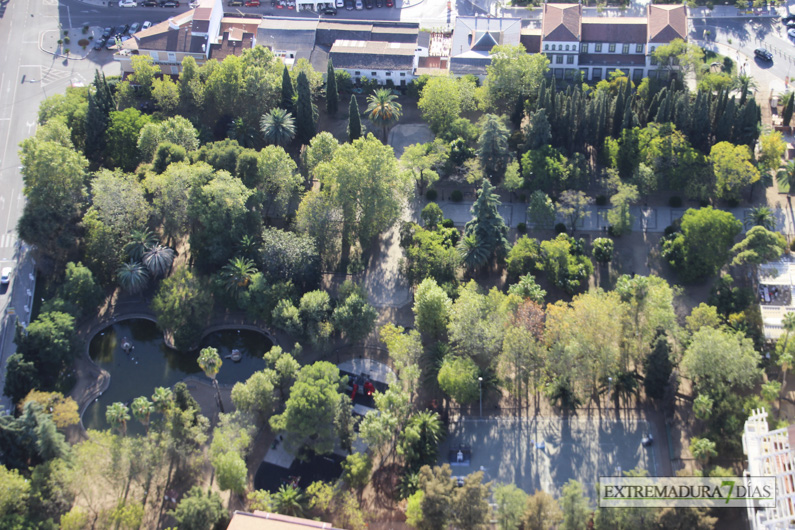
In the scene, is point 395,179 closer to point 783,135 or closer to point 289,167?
point 289,167

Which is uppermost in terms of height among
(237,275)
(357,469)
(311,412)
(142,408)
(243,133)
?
(243,133)

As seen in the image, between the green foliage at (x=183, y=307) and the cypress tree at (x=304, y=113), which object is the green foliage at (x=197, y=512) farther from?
the cypress tree at (x=304, y=113)

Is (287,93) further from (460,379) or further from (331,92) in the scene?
(460,379)

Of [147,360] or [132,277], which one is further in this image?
[132,277]

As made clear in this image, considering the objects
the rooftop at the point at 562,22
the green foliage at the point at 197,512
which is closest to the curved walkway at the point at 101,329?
the green foliage at the point at 197,512

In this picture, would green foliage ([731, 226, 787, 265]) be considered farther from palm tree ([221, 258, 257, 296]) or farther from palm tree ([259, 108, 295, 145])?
palm tree ([259, 108, 295, 145])

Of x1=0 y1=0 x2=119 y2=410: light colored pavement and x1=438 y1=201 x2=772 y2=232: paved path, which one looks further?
x1=438 y1=201 x2=772 y2=232: paved path

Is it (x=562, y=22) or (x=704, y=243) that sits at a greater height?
(x=562, y=22)

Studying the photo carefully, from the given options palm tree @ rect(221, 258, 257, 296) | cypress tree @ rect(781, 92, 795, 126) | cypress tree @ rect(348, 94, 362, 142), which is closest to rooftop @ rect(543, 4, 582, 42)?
cypress tree @ rect(781, 92, 795, 126)

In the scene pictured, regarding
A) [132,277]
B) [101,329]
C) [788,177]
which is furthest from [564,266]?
[101,329]
